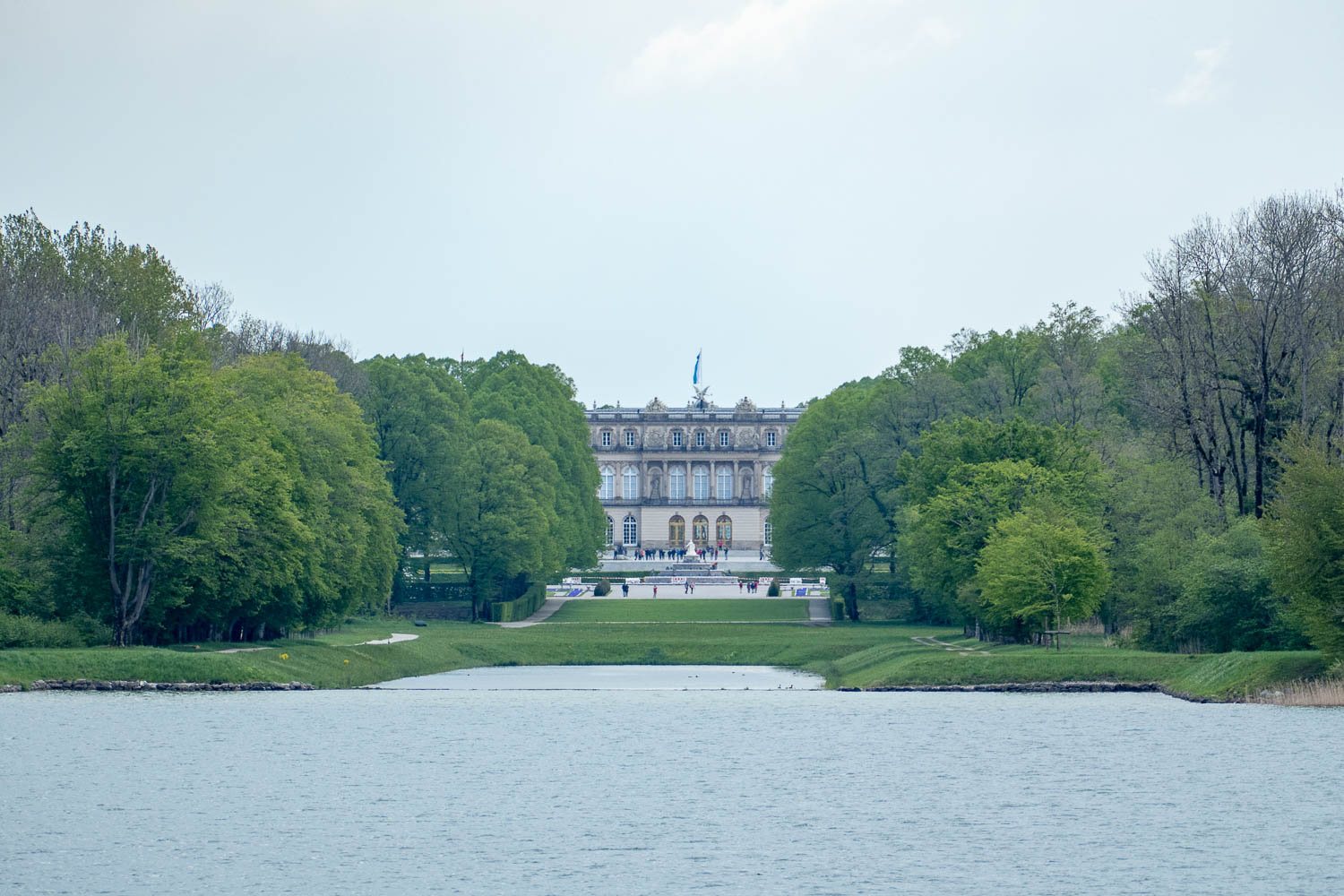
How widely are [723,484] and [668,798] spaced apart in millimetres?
127723

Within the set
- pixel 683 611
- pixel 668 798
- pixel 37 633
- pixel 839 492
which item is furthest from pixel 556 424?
pixel 668 798

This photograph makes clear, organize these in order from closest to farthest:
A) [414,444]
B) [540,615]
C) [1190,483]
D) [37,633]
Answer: [37,633], [1190,483], [414,444], [540,615]

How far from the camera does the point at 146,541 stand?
46781 mm

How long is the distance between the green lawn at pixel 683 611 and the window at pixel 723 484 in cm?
6932

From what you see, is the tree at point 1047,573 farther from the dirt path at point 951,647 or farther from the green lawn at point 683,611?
the green lawn at point 683,611

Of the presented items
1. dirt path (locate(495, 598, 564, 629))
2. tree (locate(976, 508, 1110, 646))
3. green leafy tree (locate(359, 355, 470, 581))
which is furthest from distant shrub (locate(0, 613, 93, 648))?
green leafy tree (locate(359, 355, 470, 581))

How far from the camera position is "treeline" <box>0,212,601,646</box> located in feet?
153

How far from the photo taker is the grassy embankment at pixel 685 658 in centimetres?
4222

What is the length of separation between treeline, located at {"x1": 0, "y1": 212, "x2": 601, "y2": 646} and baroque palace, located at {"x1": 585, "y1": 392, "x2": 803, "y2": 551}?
276 ft

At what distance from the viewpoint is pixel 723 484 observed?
15625 centimetres

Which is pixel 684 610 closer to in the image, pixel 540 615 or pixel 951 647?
pixel 540 615

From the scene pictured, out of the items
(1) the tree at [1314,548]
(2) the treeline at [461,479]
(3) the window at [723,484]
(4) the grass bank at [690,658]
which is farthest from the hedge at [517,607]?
(3) the window at [723,484]

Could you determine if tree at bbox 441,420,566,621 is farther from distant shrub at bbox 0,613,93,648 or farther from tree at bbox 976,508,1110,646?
distant shrub at bbox 0,613,93,648

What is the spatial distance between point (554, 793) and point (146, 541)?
71.8 feet
